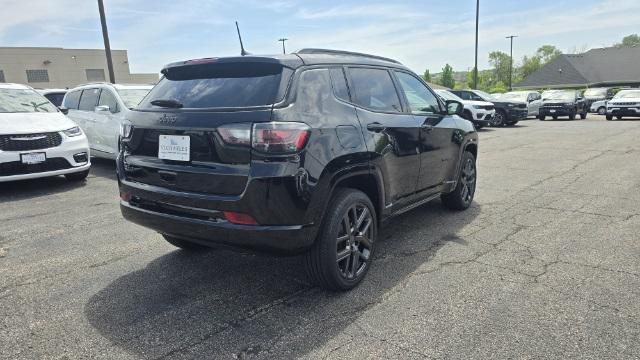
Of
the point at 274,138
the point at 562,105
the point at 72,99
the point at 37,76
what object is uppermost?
the point at 37,76

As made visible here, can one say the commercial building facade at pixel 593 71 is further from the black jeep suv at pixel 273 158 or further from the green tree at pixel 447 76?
the black jeep suv at pixel 273 158

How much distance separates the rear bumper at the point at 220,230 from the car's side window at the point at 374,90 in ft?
4.10

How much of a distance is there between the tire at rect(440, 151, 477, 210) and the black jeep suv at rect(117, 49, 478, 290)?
1.65m

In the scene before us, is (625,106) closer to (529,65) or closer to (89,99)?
(89,99)

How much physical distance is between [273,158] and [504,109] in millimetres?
18445

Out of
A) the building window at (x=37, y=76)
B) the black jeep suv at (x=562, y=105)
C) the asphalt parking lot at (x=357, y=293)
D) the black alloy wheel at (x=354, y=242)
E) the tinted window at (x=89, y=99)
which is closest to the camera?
the asphalt parking lot at (x=357, y=293)

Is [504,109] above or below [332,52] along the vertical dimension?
below

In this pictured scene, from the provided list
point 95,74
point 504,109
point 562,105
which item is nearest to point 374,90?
point 504,109

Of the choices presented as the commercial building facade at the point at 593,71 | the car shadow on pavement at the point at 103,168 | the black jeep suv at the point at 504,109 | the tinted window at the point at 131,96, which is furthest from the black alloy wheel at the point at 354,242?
the commercial building facade at the point at 593,71

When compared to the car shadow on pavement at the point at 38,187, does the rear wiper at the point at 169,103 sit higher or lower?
higher

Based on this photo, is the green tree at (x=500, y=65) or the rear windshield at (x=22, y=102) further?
the green tree at (x=500, y=65)

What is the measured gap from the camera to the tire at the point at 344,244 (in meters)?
3.20

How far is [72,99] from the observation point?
409 inches

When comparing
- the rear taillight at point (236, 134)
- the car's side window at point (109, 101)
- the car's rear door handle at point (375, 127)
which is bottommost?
the car's rear door handle at point (375, 127)
